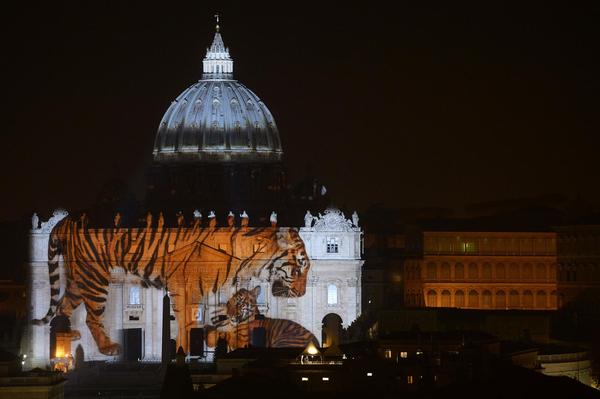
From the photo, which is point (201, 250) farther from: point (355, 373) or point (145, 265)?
point (355, 373)

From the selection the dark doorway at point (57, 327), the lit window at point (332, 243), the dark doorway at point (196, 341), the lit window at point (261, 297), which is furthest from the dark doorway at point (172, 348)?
the lit window at point (332, 243)

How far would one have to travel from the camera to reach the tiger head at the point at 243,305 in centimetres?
18938

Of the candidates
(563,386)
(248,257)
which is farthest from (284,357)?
(248,257)

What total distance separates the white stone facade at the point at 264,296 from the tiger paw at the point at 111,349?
52 centimetres

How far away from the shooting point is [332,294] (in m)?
189

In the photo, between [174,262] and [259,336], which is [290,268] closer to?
[259,336]

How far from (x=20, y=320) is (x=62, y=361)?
14898mm

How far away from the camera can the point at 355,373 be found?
122 m

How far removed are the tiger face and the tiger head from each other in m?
1.17

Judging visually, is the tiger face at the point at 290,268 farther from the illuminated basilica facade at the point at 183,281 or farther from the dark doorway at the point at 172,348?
the dark doorway at the point at 172,348

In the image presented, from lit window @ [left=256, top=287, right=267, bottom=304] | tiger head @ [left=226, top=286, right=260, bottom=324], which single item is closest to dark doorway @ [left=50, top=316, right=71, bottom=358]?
tiger head @ [left=226, top=286, right=260, bottom=324]

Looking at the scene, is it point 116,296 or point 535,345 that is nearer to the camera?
point 535,345

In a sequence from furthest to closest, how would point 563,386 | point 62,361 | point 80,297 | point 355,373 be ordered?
1. point 80,297
2. point 62,361
3. point 355,373
4. point 563,386

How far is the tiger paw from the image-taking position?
18662 cm
